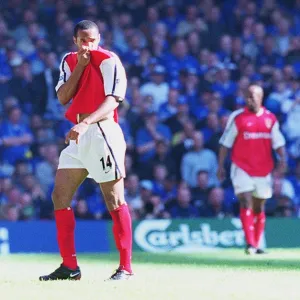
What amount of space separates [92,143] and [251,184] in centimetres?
591

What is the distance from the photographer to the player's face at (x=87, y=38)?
9.20 metres

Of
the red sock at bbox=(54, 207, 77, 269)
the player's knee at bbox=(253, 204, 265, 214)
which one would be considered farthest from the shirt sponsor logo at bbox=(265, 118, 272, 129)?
the red sock at bbox=(54, 207, 77, 269)

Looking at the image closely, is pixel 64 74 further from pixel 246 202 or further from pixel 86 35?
pixel 246 202

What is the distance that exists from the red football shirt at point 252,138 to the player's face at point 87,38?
234 inches

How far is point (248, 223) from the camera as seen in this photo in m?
14.7

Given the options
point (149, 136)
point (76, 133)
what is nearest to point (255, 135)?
point (149, 136)

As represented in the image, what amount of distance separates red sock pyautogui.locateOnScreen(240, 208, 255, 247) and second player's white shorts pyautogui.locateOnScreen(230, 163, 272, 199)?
0.91 ft

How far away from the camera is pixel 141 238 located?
54.7ft

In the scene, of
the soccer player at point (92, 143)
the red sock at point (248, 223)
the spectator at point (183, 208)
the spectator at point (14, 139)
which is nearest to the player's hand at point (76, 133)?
the soccer player at point (92, 143)

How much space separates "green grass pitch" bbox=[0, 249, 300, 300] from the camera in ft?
27.1

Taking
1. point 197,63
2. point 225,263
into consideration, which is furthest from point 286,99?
point 225,263

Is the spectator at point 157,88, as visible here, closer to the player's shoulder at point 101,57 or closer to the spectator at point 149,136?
the spectator at point 149,136

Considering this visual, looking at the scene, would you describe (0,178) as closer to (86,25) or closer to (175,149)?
(175,149)

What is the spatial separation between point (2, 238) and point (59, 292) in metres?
7.77
